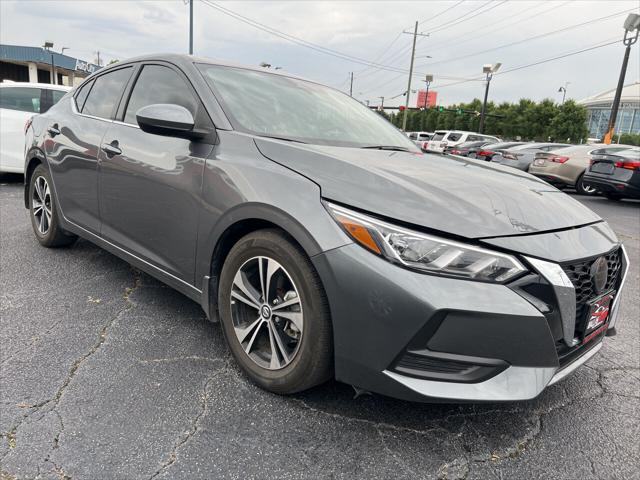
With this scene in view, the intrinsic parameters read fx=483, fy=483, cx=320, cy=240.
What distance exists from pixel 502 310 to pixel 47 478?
1.69 meters

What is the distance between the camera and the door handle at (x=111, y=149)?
9.84 ft

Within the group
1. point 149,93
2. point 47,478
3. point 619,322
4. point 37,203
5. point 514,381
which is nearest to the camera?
point 47,478

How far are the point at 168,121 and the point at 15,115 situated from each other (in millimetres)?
6326

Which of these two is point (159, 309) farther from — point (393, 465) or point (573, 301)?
point (573, 301)

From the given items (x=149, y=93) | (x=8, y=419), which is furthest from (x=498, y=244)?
(x=149, y=93)

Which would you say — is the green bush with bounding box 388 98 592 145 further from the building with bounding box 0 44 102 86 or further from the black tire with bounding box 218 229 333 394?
the black tire with bounding box 218 229 333 394

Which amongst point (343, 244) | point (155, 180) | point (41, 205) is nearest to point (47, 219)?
point (41, 205)

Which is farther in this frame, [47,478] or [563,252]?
[563,252]

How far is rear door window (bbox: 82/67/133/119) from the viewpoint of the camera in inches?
130

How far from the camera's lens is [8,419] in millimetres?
1964

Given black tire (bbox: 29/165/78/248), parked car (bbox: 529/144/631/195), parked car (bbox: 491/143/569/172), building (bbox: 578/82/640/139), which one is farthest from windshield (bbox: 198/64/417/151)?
building (bbox: 578/82/640/139)

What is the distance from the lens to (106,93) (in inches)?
138

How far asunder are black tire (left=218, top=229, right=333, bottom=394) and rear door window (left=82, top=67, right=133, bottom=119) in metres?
1.74

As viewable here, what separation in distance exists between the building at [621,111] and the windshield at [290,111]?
88.4m
